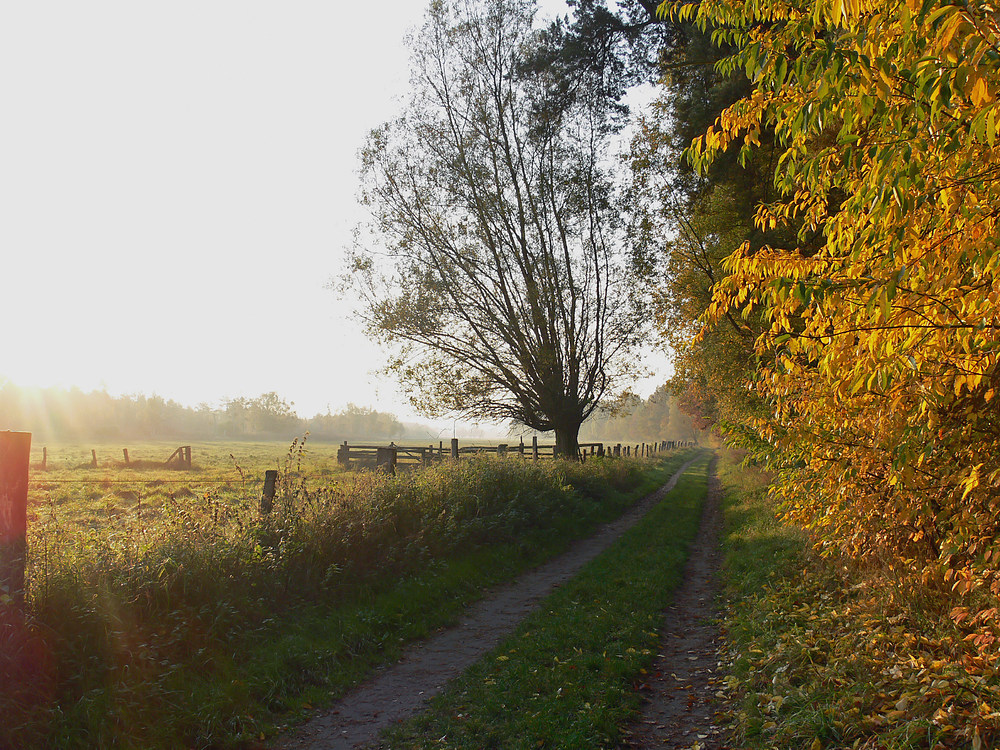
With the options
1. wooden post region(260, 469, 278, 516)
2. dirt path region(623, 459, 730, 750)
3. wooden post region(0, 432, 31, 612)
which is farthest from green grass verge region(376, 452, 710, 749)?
wooden post region(260, 469, 278, 516)

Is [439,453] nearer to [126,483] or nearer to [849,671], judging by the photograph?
[126,483]

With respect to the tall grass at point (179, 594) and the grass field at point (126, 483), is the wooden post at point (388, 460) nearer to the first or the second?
the grass field at point (126, 483)

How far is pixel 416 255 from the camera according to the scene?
774 inches

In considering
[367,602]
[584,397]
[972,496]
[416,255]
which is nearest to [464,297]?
[416,255]

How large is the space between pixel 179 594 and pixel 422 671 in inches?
106

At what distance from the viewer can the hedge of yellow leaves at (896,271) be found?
2.72 meters

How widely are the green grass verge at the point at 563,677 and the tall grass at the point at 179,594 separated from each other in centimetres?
165

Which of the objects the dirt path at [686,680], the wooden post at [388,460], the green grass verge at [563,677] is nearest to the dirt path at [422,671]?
the green grass verge at [563,677]

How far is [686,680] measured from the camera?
6.13 meters

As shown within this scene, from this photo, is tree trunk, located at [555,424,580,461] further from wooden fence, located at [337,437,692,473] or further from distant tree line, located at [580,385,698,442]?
distant tree line, located at [580,385,698,442]

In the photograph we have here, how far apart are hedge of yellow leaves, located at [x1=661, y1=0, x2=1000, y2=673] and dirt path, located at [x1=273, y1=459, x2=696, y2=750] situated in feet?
14.1

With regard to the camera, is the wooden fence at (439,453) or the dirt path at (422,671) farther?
the wooden fence at (439,453)

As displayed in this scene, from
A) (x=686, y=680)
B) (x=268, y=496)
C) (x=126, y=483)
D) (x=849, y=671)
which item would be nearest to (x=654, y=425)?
(x=126, y=483)

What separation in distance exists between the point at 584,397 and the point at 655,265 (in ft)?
18.9
